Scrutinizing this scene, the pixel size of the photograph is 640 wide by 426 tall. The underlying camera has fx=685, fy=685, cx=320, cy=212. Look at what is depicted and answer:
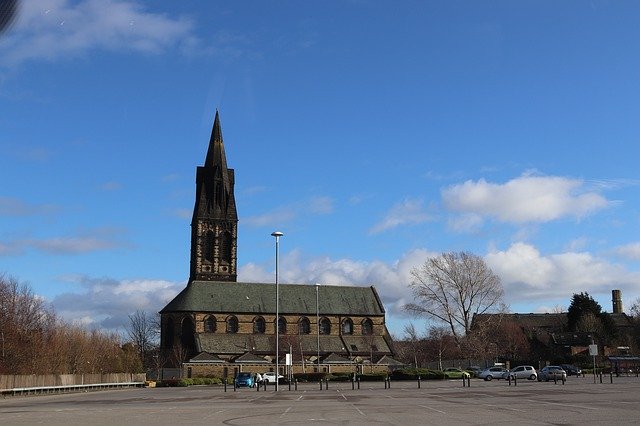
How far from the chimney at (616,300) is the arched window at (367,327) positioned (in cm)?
8877

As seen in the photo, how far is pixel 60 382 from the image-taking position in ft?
184

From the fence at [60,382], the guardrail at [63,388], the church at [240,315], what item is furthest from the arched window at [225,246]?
the guardrail at [63,388]

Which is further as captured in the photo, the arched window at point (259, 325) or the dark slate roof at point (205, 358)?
the arched window at point (259, 325)

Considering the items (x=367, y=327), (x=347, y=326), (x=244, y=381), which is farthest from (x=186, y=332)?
(x=244, y=381)

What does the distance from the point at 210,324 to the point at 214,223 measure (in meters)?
16.3

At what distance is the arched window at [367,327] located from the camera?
11562 centimetres

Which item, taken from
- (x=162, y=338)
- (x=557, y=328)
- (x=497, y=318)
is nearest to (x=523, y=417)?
(x=497, y=318)

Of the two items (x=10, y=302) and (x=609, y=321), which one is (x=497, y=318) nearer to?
(x=609, y=321)

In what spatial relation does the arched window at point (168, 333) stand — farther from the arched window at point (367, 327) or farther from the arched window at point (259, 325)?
the arched window at point (367, 327)

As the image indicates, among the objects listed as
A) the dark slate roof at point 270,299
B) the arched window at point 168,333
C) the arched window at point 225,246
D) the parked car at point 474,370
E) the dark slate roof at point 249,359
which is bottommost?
the parked car at point 474,370

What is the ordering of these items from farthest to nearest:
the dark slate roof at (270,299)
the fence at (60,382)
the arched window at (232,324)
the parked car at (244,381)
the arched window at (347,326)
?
the arched window at (347,326) < the arched window at (232,324) < the dark slate roof at (270,299) < the parked car at (244,381) < the fence at (60,382)

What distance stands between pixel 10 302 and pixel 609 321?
331ft

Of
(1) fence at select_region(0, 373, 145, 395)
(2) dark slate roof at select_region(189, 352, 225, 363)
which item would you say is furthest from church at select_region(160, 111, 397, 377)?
(1) fence at select_region(0, 373, 145, 395)

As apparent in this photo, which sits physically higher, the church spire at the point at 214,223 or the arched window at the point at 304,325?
the church spire at the point at 214,223
